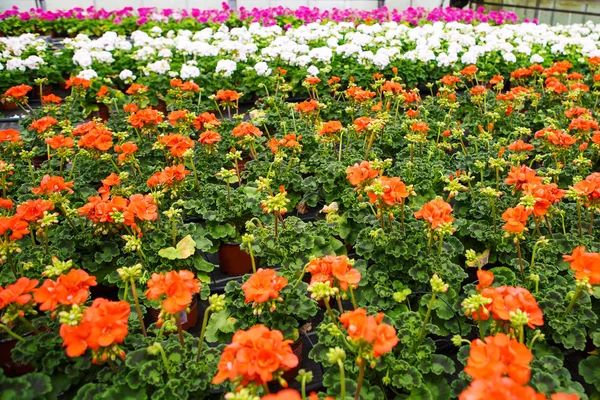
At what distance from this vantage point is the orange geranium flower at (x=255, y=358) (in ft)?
3.81

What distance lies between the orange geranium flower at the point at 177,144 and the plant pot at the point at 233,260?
59cm

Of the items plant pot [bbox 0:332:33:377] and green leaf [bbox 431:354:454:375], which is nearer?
green leaf [bbox 431:354:454:375]

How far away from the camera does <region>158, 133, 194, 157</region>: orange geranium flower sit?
266 centimetres

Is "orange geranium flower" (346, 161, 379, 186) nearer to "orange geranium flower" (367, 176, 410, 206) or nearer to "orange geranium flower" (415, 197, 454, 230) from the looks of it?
"orange geranium flower" (367, 176, 410, 206)

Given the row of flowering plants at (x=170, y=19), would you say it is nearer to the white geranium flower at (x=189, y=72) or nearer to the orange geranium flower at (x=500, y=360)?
the white geranium flower at (x=189, y=72)

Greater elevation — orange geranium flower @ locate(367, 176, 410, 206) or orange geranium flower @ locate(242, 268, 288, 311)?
orange geranium flower @ locate(367, 176, 410, 206)

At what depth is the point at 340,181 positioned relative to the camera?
300 centimetres

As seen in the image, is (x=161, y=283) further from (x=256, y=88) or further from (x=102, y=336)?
(x=256, y=88)

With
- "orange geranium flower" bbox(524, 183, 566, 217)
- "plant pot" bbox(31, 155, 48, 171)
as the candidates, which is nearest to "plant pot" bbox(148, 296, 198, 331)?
"orange geranium flower" bbox(524, 183, 566, 217)

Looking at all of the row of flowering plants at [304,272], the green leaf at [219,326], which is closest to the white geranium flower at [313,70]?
the row of flowering plants at [304,272]

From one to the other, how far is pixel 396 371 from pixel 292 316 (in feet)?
1.63

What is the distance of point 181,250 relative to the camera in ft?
7.60

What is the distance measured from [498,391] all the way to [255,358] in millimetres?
567

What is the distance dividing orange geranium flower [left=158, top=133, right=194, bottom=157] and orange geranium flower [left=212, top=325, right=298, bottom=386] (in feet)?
5.38
